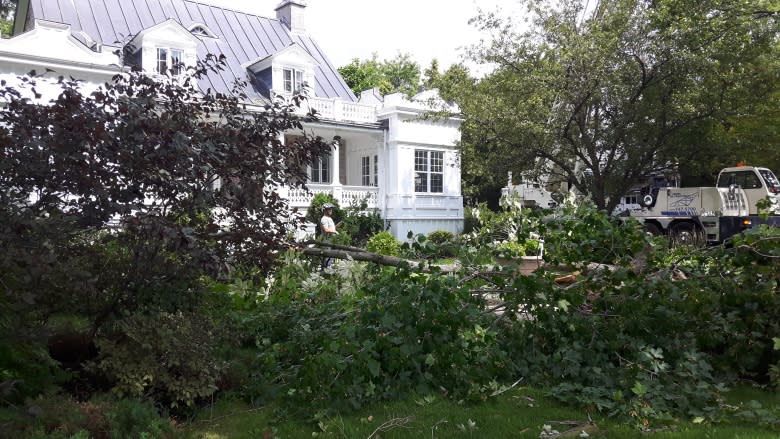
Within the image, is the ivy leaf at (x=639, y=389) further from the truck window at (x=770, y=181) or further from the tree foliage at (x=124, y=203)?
the truck window at (x=770, y=181)

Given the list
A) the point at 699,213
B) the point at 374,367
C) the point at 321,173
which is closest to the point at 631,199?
the point at 699,213

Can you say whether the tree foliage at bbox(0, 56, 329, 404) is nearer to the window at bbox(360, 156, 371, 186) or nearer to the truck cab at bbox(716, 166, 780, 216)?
the truck cab at bbox(716, 166, 780, 216)

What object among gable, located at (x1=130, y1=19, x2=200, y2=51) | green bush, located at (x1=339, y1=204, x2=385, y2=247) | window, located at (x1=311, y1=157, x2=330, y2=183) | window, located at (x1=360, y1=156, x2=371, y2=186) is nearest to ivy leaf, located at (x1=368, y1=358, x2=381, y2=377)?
green bush, located at (x1=339, y1=204, x2=385, y2=247)

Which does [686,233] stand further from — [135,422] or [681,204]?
[135,422]

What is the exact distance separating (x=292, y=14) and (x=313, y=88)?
4.47m

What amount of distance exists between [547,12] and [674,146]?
199 inches

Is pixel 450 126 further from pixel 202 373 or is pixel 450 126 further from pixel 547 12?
pixel 202 373

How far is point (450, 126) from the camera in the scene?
77.7 feet

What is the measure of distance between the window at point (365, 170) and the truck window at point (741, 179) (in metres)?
12.2

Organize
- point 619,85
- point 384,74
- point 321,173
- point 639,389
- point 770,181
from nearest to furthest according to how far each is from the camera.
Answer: point 639,389, point 619,85, point 770,181, point 321,173, point 384,74

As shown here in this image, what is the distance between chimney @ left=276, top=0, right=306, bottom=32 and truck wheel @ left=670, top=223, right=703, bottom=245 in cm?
1630

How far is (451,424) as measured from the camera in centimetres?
386

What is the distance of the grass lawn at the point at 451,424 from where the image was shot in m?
3.66

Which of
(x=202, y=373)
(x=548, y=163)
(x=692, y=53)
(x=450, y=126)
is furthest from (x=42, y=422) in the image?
(x=450, y=126)
